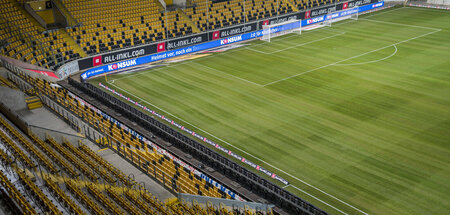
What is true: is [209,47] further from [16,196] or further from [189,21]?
[16,196]

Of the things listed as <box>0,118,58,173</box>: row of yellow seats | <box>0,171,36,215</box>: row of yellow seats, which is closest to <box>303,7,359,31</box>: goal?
<box>0,118,58,173</box>: row of yellow seats

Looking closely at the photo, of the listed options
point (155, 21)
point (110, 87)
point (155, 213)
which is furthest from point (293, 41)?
Result: point (155, 213)

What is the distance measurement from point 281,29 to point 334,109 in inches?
961

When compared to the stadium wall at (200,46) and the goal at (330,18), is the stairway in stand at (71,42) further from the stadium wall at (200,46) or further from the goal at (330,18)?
the goal at (330,18)

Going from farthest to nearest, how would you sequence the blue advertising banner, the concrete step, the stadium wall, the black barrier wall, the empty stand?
1. the concrete step
2. the stadium wall
3. the empty stand
4. the blue advertising banner
5. the black barrier wall

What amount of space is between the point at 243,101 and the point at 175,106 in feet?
17.0

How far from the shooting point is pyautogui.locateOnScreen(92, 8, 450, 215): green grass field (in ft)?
78.1

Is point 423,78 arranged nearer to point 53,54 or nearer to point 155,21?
point 155,21

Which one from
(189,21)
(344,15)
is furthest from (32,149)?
(344,15)

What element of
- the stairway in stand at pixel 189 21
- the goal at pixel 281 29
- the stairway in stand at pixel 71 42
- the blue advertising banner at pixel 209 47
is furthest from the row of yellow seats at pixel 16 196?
the goal at pixel 281 29

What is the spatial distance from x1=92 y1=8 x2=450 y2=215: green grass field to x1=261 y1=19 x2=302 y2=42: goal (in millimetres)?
1566

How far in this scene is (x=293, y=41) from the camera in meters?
52.1

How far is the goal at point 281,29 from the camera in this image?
2105 inches

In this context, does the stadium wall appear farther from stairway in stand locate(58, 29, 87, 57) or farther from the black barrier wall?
the black barrier wall
